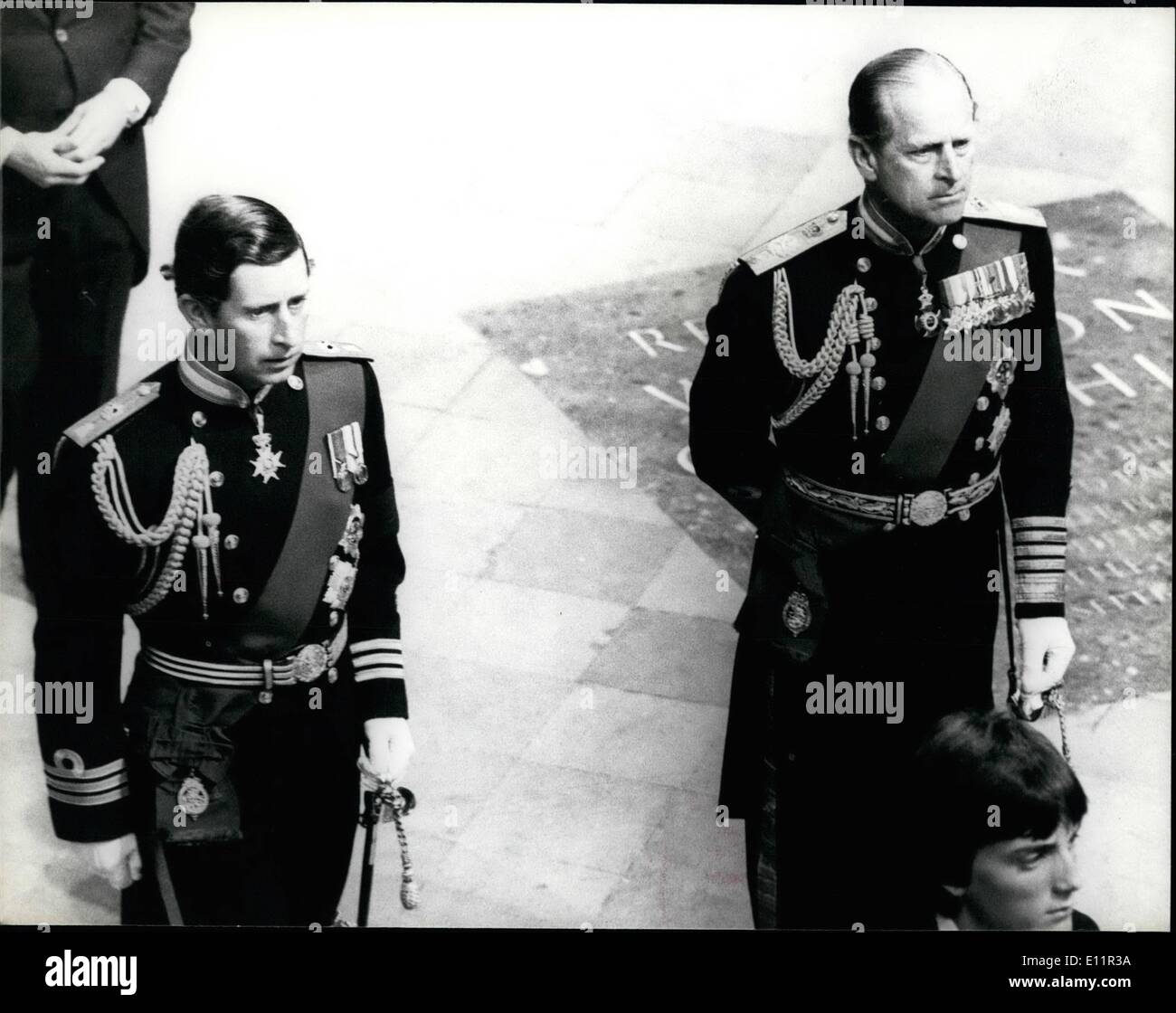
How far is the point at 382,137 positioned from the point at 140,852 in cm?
201

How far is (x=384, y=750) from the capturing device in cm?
505

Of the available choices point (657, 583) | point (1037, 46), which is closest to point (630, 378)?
point (657, 583)

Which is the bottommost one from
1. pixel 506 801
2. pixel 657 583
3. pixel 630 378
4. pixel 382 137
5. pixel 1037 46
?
pixel 506 801

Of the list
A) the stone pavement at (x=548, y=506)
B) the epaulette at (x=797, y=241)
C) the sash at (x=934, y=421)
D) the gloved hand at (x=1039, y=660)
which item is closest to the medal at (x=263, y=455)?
the stone pavement at (x=548, y=506)

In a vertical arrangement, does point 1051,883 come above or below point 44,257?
below

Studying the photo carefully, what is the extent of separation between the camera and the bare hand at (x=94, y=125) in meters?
5.06

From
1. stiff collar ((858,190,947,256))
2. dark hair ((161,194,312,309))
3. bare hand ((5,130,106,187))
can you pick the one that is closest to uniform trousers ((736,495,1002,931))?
stiff collar ((858,190,947,256))

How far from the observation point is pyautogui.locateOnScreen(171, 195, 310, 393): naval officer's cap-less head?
191 inches

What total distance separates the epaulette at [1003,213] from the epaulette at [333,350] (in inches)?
64.5

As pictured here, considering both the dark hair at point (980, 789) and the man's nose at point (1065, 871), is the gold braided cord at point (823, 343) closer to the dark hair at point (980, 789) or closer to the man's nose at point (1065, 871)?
the dark hair at point (980, 789)

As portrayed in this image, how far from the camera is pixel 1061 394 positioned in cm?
502

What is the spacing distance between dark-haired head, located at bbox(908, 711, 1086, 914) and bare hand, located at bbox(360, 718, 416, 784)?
1.37 m

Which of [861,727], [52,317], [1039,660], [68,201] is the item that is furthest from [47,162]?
[1039,660]
